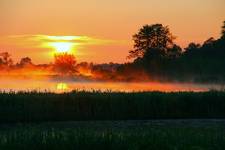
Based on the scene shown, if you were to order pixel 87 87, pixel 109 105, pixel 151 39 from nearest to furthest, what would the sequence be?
pixel 109 105 → pixel 87 87 → pixel 151 39

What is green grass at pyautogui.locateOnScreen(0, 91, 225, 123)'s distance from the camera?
27.3 meters

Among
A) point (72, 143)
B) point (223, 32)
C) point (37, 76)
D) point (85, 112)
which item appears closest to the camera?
point (72, 143)

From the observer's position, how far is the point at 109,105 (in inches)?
1114

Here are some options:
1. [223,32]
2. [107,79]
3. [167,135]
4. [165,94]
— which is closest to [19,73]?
[107,79]

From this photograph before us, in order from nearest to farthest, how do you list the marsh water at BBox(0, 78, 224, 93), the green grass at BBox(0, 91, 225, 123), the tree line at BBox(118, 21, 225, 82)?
the green grass at BBox(0, 91, 225, 123), the marsh water at BBox(0, 78, 224, 93), the tree line at BBox(118, 21, 225, 82)

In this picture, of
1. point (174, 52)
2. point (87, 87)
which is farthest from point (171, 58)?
point (87, 87)

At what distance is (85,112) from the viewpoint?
92.6ft

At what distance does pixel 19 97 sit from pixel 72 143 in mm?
15315

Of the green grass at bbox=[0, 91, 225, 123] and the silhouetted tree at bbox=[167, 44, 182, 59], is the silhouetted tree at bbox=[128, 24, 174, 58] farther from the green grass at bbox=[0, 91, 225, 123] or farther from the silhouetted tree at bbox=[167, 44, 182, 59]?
the green grass at bbox=[0, 91, 225, 123]

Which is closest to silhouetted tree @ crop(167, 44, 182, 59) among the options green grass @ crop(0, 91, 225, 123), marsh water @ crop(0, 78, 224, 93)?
marsh water @ crop(0, 78, 224, 93)

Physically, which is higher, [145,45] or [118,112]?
[145,45]

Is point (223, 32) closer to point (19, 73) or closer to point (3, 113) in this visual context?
point (19, 73)

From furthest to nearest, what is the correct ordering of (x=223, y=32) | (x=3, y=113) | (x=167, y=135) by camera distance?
(x=223, y=32) < (x=3, y=113) < (x=167, y=135)

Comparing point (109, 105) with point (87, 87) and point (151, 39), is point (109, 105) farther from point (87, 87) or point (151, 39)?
point (151, 39)
